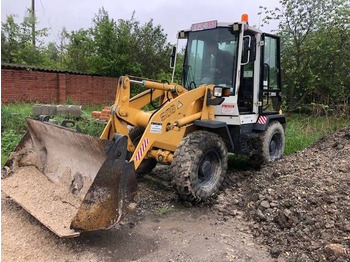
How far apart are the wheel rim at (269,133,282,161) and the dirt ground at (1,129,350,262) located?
1083 mm

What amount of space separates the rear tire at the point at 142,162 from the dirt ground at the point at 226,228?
0.26 m

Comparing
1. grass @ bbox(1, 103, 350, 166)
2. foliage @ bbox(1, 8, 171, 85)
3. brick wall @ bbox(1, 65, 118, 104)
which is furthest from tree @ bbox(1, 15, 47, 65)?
grass @ bbox(1, 103, 350, 166)

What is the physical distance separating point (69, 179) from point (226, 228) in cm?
197

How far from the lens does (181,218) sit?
14.2 ft

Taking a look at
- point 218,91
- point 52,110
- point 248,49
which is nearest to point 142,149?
point 218,91

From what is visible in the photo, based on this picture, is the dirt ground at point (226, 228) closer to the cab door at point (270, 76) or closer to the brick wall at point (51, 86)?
the cab door at point (270, 76)

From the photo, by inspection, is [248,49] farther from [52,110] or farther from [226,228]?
[52,110]

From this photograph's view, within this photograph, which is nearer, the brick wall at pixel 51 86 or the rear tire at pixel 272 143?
the rear tire at pixel 272 143

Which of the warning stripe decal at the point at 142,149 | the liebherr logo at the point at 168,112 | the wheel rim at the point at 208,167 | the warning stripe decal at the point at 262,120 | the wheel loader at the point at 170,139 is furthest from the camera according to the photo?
the warning stripe decal at the point at 262,120

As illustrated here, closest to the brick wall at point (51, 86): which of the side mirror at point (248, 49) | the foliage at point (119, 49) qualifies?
the foliage at point (119, 49)

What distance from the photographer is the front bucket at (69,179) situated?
3326 millimetres

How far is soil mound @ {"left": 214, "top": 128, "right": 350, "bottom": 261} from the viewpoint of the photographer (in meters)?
3.57

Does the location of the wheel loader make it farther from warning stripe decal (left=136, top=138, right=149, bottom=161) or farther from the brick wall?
the brick wall

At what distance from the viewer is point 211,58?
5660 millimetres
